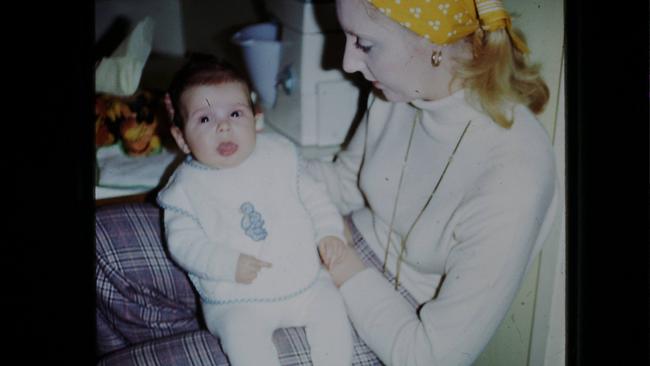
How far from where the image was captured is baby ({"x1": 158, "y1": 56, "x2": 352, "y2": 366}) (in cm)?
82

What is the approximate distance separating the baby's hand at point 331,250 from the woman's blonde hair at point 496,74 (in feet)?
0.95

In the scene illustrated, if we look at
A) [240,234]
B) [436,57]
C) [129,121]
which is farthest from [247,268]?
[129,121]

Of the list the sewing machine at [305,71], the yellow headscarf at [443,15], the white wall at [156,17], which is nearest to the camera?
the yellow headscarf at [443,15]

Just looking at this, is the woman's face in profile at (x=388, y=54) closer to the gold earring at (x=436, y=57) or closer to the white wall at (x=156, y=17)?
the gold earring at (x=436, y=57)

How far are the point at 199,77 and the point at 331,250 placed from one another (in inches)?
12.4

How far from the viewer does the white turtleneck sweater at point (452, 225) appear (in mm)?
770

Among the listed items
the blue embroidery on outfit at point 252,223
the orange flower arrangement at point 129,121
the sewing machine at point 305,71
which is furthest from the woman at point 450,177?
the orange flower arrangement at point 129,121

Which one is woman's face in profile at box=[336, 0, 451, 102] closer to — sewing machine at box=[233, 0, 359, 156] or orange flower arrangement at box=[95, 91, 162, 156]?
sewing machine at box=[233, 0, 359, 156]

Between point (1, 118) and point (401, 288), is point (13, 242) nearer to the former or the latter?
point (1, 118)

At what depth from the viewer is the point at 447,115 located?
0.87 m

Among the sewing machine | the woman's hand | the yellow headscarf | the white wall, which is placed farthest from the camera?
the white wall

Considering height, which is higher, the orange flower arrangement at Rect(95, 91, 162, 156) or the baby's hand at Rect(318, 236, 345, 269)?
the orange flower arrangement at Rect(95, 91, 162, 156)

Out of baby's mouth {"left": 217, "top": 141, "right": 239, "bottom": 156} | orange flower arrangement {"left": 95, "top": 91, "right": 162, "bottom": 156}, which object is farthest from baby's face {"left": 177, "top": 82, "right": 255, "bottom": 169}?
A: orange flower arrangement {"left": 95, "top": 91, "right": 162, "bottom": 156}

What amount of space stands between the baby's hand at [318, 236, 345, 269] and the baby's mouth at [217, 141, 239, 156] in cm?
19
